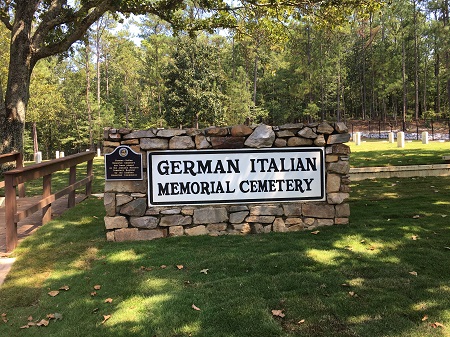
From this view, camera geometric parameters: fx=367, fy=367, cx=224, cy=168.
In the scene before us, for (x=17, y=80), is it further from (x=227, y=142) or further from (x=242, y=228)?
(x=242, y=228)

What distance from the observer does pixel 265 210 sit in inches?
196

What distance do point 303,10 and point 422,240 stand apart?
7.72 metres

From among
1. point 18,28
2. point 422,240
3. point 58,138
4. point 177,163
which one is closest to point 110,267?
point 177,163

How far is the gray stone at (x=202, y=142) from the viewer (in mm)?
4887

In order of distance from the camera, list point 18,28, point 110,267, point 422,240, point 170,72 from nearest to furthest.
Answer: point 110,267
point 422,240
point 18,28
point 170,72

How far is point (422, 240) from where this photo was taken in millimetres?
4395

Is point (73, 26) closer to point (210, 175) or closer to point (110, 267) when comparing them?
point (210, 175)

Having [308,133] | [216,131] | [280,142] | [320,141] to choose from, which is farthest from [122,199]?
[320,141]

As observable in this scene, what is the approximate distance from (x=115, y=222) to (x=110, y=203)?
27 cm

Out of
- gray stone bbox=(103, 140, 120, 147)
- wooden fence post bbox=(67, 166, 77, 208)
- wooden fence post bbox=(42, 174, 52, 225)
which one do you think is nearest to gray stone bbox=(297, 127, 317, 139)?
gray stone bbox=(103, 140, 120, 147)

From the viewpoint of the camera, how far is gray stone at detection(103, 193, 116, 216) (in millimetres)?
4742

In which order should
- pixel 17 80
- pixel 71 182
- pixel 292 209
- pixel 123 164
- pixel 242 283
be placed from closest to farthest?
pixel 242 283, pixel 123 164, pixel 292 209, pixel 71 182, pixel 17 80

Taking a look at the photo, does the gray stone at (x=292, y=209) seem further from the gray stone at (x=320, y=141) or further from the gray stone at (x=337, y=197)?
the gray stone at (x=320, y=141)

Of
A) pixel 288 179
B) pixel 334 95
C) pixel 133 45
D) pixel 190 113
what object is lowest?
pixel 288 179
